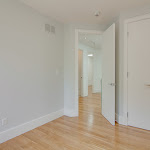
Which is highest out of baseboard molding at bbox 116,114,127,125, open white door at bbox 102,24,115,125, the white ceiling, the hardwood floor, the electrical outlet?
the white ceiling

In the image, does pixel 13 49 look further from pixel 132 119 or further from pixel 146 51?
pixel 132 119

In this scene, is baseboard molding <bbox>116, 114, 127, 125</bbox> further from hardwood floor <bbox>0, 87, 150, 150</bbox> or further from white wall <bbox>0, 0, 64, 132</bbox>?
white wall <bbox>0, 0, 64, 132</bbox>

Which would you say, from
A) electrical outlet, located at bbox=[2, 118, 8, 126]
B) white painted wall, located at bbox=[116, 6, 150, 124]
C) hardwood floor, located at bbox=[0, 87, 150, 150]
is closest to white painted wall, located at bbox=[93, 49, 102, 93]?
white painted wall, located at bbox=[116, 6, 150, 124]

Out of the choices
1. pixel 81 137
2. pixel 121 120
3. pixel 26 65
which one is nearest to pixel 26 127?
pixel 81 137

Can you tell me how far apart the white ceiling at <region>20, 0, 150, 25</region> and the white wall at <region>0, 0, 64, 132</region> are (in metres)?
0.23

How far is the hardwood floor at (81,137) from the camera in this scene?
179 centimetres

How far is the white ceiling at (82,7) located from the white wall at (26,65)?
9.1 inches

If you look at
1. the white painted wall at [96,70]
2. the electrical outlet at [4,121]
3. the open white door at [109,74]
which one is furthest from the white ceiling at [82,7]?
the white painted wall at [96,70]

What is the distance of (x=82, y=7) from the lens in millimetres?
2295

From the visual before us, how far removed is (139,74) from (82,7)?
1807 mm

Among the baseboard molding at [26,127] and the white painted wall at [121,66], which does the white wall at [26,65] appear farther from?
the white painted wall at [121,66]

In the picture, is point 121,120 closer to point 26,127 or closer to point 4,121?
point 26,127

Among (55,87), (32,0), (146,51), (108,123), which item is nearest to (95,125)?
(108,123)

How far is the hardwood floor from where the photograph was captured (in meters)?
1.79
